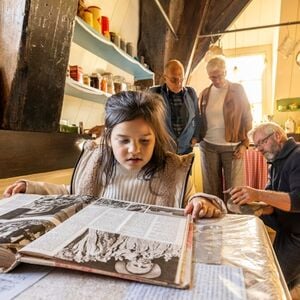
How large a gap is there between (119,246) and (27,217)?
215 millimetres

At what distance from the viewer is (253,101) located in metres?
4.78

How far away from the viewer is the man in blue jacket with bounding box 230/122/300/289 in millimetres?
1159

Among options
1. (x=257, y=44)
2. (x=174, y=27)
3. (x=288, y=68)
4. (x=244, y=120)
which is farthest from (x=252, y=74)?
(x=244, y=120)

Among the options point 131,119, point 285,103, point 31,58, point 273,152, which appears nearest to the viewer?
point 131,119

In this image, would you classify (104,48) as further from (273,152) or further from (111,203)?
(111,203)

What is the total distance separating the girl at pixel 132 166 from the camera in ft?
2.97

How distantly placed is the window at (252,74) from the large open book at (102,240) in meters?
4.43

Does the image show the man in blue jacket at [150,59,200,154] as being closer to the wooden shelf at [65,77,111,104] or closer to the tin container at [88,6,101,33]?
the wooden shelf at [65,77,111,104]

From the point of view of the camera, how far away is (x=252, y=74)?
4801 millimetres

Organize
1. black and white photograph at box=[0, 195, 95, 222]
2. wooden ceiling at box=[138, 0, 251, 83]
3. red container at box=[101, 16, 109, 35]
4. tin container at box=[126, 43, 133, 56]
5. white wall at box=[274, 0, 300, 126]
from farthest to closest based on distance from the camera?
white wall at box=[274, 0, 300, 126] → wooden ceiling at box=[138, 0, 251, 83] → tin container at box=[126, 43, 133, 56] → red container at box=[101, 16, 109, 35] → black and white photograph at box=[0, 195, 95, 222]

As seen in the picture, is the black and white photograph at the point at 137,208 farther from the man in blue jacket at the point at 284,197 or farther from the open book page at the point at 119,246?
the man in blue jacket at the point at 284,197

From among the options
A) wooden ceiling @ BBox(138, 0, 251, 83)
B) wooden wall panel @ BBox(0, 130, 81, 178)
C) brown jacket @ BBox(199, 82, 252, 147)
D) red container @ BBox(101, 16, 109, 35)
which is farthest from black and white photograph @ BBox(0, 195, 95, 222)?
wooden ceiling @ BBox(138, 0, 251, 83)

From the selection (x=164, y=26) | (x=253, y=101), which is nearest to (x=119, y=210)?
(x=164, y=26)

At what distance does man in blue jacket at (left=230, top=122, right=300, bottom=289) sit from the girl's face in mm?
401
